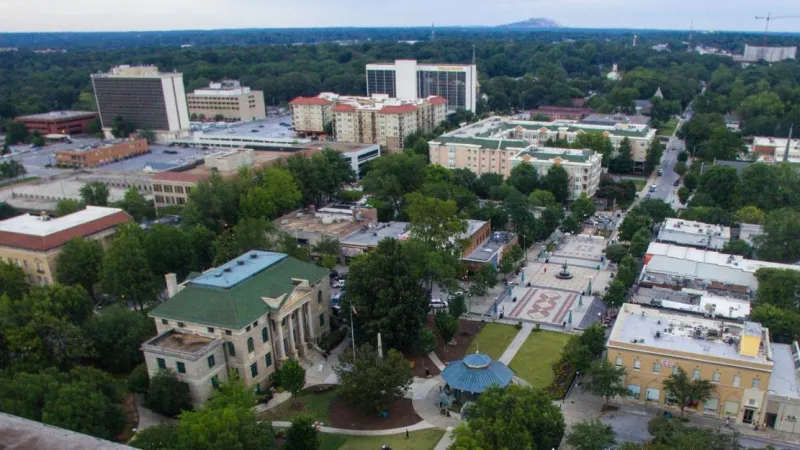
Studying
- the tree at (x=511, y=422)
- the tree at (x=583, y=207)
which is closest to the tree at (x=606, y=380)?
the tree at (x=511, y=422)

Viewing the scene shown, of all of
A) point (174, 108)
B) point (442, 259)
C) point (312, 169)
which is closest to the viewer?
point (442, 259)

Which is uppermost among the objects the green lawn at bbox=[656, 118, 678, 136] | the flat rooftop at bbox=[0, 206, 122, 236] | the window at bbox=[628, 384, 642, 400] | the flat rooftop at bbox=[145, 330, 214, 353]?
the flat rooftop at bbox=[0, 206, 122, 236]

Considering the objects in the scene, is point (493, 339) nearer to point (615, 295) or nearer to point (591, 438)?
point (615, 295)

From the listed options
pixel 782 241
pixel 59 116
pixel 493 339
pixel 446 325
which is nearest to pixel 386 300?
pixel 446 325

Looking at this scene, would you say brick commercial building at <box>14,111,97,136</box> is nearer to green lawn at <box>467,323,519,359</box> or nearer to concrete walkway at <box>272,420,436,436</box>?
green lawn at <box>467,323,519,359</box>

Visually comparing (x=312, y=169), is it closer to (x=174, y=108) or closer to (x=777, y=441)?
(x=777, y=441)

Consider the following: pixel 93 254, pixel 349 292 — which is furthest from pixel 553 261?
pixel 93 254

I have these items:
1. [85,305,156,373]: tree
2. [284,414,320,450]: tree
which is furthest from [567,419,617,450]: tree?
[85,305,156,373]: tree

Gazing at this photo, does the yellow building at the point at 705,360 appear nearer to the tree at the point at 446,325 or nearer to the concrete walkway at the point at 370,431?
the tree at the point at 446,325
